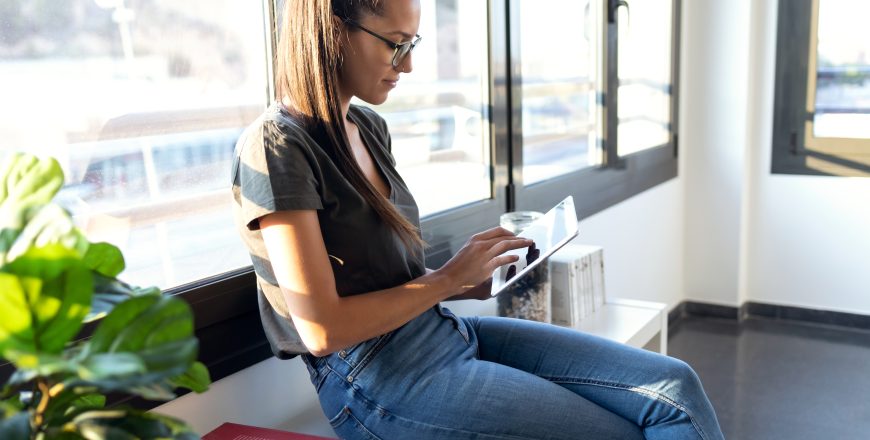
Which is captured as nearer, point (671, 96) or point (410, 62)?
point (410, 62)

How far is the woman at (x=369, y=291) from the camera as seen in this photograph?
1.24 metres

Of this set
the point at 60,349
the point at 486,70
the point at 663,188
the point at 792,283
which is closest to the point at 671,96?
the point at 663,188

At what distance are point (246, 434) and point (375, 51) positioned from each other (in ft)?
2.13

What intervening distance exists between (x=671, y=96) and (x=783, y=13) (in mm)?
616

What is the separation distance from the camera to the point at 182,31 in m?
1.44

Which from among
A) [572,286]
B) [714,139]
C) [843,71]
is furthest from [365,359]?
[843,71]

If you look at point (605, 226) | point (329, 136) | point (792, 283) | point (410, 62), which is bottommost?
point (792, 283)

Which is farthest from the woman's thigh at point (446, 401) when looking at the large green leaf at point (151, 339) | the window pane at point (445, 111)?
the window pane at point (445, 111)

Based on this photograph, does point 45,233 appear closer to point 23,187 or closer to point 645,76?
point 23,187

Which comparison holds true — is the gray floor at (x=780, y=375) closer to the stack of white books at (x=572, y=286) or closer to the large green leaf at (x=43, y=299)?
the stack of white books at (x=572, y=286)

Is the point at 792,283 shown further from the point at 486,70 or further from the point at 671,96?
the point at 486,70

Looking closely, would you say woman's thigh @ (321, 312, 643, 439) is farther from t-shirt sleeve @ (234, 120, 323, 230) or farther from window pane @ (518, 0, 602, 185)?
window pane @ (518, 0, 602, 185)

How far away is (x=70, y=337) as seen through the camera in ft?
2.33

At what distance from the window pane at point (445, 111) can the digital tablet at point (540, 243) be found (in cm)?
39
